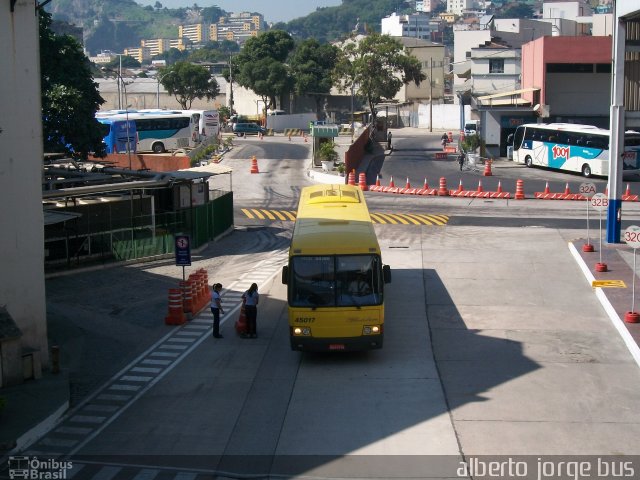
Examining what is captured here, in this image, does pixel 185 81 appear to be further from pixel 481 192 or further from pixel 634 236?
pixel 634 236

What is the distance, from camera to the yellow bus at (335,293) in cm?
1952

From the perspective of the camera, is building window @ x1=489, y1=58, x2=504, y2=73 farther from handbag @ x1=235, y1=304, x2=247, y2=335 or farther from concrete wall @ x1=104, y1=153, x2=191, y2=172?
handbag @ x1=235, y1=304, x2=247, y2=335

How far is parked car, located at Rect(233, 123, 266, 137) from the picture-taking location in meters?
89.9

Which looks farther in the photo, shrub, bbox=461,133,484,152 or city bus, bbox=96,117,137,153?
city bus, bbox=96,117,137,153

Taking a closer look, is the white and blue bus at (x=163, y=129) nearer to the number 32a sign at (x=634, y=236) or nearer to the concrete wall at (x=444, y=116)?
the concrete wall at (x=444, y=116)

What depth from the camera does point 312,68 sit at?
107m

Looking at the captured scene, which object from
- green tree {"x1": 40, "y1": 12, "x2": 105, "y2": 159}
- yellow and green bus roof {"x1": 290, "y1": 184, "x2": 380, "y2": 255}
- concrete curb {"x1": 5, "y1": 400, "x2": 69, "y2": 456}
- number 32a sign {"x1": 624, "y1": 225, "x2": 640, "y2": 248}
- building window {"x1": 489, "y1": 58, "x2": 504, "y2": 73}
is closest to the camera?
concrete curb {"x1": 5, "y1": 400, "x2": 69, "y2": 456}

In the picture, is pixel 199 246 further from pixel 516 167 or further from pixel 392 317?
pixel 516 167

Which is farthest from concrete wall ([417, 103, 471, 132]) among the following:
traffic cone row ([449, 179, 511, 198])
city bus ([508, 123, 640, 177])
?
traffic cone row ([449, 179, 511, 198])

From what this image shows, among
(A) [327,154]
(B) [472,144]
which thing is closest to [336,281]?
(A) [327,154]

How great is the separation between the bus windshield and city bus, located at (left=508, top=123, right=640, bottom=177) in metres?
34.1

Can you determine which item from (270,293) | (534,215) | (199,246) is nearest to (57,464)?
(270,293)

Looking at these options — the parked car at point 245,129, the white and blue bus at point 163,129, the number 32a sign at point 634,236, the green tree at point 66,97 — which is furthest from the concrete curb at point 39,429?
the parked car at point 245,129

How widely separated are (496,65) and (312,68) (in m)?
26.1
